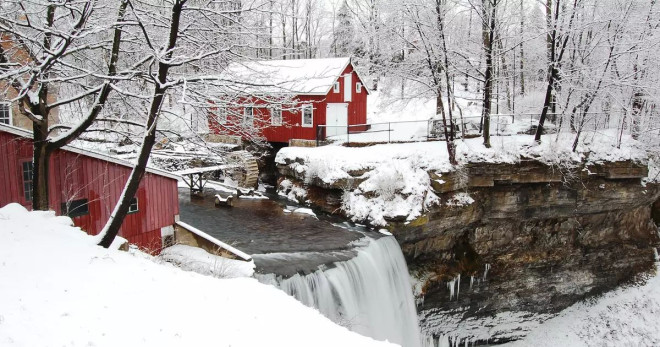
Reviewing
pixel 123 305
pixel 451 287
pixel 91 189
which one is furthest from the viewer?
pixel 451 287

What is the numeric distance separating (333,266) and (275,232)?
437 centimetres

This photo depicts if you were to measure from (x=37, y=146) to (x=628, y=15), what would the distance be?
2360 cm

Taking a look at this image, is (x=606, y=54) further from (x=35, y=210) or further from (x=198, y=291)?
(x=35, y=210)

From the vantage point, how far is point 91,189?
13461 millimetres

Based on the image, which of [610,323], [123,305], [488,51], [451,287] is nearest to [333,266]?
[451,287]

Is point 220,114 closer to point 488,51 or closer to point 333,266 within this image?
point 333,266

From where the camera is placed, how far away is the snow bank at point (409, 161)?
1925 cm

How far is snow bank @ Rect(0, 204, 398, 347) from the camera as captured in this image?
6074 millimetres

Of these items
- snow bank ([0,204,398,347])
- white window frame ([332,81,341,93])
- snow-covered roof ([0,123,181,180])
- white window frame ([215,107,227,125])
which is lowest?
snow bank ([0,204,398,347])

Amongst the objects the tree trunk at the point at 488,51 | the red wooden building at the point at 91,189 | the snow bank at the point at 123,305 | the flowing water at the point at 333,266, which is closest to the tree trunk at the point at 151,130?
the snow bank at the point at 123,305

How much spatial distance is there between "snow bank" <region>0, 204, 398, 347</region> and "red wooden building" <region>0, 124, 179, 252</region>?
3.08m

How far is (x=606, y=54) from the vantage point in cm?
2155

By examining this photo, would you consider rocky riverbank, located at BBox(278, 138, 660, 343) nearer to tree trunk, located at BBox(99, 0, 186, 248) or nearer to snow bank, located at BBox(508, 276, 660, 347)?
snow bank, located at BBox(508, 276, 660, 347)

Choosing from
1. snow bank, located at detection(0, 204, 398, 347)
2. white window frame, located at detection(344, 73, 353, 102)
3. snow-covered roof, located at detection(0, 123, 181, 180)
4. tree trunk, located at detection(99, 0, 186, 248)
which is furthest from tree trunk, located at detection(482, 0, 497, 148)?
snow bank, located at detection(0, 204, 398, 347)
